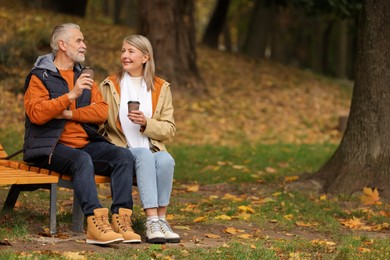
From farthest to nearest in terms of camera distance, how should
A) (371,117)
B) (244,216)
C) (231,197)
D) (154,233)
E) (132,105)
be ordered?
(371,117) < (231,197) < (244,216) < (132,105) < (154,233)

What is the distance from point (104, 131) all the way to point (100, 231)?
1.10 meters

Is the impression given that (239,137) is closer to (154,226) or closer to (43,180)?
(154,226)

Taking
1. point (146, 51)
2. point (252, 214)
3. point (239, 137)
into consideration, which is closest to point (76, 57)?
point (146, 51)

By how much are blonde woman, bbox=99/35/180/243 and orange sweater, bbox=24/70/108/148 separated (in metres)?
0.21

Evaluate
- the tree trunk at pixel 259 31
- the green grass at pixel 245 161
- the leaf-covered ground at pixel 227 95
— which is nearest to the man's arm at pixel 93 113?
the green grass at pixel 245 161

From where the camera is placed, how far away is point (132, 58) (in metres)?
6.96

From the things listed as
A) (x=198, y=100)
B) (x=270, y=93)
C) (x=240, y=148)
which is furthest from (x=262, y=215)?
(x=270, y=93)

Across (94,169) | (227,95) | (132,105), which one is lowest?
(227,95)

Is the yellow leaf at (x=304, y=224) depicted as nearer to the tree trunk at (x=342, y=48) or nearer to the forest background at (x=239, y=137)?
the forest background at (x=239, y=137)

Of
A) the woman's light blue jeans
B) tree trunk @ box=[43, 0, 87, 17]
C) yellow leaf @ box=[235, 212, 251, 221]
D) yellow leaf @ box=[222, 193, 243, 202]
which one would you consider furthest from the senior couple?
tree trunk @ box=[43, 0, 87, 17]

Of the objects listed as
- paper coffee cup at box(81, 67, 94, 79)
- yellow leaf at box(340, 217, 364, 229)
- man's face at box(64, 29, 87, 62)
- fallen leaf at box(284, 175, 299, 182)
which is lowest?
fallen leaf at box(284, 175, 299, 182)

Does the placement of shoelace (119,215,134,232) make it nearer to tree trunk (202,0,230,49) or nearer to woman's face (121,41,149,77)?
woman's face (121,41,149,77)

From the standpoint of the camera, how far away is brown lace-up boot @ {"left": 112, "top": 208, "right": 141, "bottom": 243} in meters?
6.27

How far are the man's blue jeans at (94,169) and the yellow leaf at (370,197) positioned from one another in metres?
3.38
